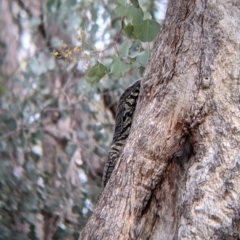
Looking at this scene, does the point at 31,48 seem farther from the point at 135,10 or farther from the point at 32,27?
the point at 135,10

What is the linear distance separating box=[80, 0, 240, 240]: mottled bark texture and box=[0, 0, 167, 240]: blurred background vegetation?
3.56ft

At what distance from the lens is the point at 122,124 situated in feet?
6.02

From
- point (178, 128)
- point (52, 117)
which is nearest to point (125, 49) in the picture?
point (178, 128)

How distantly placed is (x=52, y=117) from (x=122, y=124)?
9.83 ft

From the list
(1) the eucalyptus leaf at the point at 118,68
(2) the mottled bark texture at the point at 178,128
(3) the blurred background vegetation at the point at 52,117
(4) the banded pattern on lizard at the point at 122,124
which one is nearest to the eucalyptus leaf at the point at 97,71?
(1) the eucalyptus leaf at the point at 118,68

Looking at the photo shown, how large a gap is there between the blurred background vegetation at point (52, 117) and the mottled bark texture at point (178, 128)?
3.56ft

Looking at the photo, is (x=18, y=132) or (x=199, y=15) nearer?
(x=199, y=15)

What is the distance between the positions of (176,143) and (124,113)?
0.31 metres

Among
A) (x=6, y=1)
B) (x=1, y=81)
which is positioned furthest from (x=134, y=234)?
(x=6, y=1)

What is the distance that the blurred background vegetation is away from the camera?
11.0 feet

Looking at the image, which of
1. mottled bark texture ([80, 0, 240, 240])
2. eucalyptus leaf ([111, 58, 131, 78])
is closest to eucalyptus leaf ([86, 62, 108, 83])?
eucalyptus leaf ([111, 58, 131, 78])

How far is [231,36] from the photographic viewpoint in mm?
1599

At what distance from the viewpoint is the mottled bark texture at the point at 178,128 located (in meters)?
1.53

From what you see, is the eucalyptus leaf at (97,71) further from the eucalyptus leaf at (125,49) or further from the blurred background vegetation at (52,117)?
the blurred background vegetation at (52,117)
